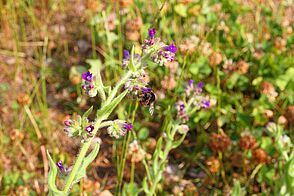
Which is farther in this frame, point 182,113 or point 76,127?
point 182,113

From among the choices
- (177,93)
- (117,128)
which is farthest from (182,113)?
(117,128)

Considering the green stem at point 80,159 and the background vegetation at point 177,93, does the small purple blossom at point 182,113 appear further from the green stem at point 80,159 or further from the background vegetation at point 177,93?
the green stem at point 80,159

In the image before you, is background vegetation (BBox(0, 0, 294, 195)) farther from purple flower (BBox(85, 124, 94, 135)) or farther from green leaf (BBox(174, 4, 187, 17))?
purple flower (BBox(85, 124, 94, 135))

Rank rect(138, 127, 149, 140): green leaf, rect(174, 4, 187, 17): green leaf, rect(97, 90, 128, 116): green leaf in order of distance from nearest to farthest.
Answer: rect(97, 90, 128, 116): green leaf, rect(138, 127, 149, 140): green leaf, rect(174, 4, 187, 17): green leaf

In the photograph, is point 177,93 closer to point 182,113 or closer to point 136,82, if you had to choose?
point 182,113

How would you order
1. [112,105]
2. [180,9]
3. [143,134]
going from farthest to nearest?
[180,9] < [143,134] < [112,105]

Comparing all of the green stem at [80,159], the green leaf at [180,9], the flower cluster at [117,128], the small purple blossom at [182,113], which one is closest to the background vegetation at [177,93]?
the green leaf at [180,9]

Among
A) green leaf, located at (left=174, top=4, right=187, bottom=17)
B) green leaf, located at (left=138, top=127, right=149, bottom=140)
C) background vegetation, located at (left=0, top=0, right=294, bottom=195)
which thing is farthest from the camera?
green leaf, located at (left=174, top=4, right=187, bottom=17)

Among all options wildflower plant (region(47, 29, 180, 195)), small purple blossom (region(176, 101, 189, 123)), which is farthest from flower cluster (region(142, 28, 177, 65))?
small purple blossom (region(176, 101, 189, 123))

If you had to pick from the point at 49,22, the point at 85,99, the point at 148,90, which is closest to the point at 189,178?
the point at 85,99
